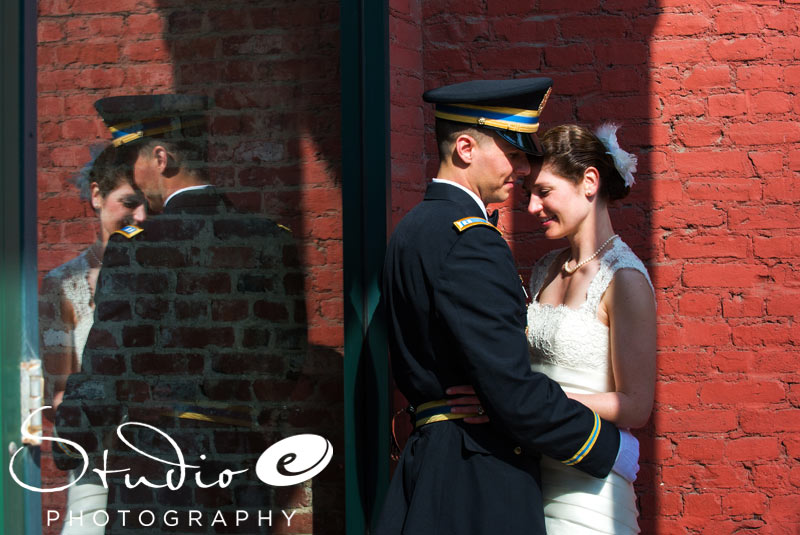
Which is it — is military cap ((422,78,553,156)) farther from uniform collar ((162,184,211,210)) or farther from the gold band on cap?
uniform collar ((162,184,211,210))

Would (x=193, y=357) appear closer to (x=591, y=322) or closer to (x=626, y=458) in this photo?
(x=591, y=322)

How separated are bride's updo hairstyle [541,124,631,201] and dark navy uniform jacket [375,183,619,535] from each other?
355mm

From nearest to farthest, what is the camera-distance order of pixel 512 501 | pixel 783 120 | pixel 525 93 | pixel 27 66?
pixel 512 501 < pixel 525 93 < pixel 27 66 < pixel 783 120

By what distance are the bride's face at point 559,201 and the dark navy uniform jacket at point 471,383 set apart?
319 mm

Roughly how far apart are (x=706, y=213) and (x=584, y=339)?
0.97 metres

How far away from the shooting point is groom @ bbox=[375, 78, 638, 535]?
1.90m

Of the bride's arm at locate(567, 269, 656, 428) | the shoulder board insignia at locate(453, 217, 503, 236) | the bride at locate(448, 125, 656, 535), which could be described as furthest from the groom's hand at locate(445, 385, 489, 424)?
the shoulder board insignia at locate(453, 217, 503, 236)

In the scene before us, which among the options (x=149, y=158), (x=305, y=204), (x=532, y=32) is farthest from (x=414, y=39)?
(x=149, y=158)

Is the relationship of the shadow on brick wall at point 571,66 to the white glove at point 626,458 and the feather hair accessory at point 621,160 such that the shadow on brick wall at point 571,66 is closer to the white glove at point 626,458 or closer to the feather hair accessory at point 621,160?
the feather hair accessory at point 621,160

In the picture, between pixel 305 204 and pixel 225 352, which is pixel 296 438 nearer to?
pixel 225 352

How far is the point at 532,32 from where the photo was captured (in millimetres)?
2910

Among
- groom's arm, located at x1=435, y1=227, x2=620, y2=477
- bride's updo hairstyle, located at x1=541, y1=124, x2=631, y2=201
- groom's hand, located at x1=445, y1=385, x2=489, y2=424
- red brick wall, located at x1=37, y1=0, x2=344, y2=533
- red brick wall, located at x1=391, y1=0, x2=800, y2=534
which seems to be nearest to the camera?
groom's arm, located at x1=435, y1=227, x2=620, y2=477

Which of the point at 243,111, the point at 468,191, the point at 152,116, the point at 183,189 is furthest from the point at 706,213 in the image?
the point at 152,116

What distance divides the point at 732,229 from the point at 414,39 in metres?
1.32
